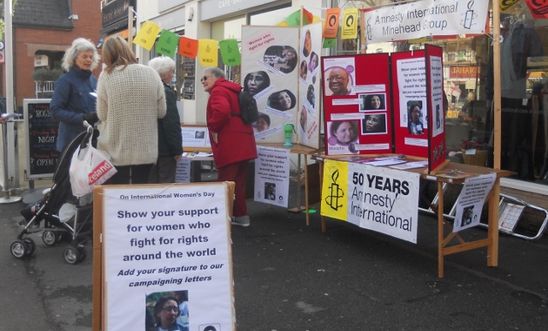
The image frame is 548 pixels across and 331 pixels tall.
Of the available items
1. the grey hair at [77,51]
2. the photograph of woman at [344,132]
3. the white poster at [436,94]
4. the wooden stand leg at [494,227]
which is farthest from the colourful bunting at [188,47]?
the wooden stand leg at [494,227]

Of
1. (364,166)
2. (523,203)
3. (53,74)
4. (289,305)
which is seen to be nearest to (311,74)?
(364,166)

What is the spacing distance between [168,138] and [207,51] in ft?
9.04

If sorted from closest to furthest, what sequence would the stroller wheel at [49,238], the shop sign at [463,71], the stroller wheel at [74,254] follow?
the stroller wheel at [74,254] → the stroller wheel at [49,238] → the shop sign at [463,71]

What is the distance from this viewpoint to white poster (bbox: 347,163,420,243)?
15.4 ft

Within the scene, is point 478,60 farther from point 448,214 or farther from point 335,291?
point 335,291

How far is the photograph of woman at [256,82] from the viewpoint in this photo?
22.6ft

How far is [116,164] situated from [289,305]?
1.69 m

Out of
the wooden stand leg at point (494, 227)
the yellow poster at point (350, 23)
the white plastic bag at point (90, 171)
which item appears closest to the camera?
the white plastic bag at point (90, 171)

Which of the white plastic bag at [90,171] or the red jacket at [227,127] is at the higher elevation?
the red jacket at [227,127]

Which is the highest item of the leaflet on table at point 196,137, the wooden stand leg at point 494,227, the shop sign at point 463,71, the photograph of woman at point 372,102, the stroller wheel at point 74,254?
the shop sign at point 463,71

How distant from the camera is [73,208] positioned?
5004 mm

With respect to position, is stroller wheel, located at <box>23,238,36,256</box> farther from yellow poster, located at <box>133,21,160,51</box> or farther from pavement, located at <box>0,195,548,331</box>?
yellow poster, located at <box>133,21,160,51</box>

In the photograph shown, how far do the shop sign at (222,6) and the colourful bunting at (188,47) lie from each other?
8.73 ft

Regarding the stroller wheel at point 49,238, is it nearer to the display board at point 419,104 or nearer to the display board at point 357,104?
the display board at point 357,104
